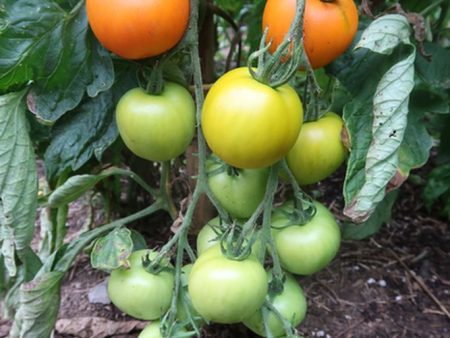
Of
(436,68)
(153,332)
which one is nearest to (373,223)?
(436,68)

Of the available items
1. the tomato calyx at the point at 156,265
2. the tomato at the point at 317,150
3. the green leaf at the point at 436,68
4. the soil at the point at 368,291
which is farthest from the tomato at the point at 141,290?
the green leaf at the point at 436,68

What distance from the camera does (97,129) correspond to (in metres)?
0.89

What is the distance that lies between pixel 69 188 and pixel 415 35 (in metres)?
0.61

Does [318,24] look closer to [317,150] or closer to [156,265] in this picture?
[317,150]

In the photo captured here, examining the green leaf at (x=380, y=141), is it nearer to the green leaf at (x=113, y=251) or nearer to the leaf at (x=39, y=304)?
the green leaf at (x=113, y=251)

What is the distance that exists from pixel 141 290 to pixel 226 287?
0.17 m

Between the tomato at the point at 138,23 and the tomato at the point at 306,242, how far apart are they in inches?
11.9

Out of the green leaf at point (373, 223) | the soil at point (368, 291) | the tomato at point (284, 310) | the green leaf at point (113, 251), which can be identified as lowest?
the soil at point (368, 291)

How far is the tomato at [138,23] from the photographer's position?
0.66 metres

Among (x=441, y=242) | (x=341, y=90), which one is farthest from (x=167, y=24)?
(x=441, y=242)

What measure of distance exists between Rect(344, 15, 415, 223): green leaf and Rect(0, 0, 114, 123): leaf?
379 mm

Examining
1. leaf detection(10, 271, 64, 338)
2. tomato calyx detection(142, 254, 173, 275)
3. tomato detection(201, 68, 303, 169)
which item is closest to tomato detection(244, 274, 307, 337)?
tomato calyx detection(142, 254, 173, 275)

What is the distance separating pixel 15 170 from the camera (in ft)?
2.70

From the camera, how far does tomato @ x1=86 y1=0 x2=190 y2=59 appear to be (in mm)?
662
